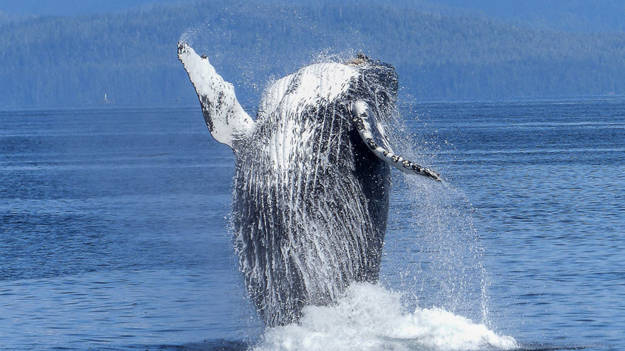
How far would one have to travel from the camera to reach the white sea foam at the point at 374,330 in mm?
10789

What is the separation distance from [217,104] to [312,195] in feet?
5.16

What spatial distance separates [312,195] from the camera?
34.8 ft

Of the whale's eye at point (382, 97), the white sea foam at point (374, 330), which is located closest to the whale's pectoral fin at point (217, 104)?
the whale's eye at point (382, 97)

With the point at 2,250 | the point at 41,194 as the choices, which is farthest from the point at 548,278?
the point at 41,194

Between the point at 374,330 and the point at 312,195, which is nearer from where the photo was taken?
the point at 312,195

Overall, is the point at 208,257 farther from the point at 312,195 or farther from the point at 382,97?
the point at 312,195

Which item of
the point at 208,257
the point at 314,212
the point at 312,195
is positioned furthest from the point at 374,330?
the point at 208,257

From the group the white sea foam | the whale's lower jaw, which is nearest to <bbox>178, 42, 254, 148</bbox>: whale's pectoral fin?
the whale's lower jaw

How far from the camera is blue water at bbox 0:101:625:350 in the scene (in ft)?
46.7

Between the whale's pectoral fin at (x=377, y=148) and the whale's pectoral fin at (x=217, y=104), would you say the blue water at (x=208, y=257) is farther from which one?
the whale's pectoral fin at (x=377, y=148)

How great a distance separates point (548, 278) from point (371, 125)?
313 inches

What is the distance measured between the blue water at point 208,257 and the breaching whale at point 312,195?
1354 mm

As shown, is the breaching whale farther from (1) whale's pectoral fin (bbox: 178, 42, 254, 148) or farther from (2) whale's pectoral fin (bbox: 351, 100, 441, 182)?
(1) whale's pectoral fin (bbox: 178, 42, 254, 148)

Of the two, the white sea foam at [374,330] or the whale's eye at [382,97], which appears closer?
the white sea foam at [374,330]
